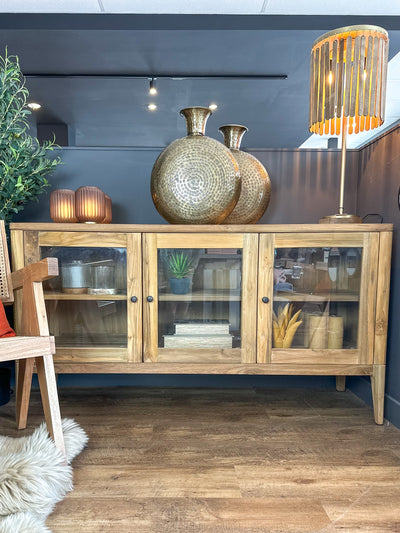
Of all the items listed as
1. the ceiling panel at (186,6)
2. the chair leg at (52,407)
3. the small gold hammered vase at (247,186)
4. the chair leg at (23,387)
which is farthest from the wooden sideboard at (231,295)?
the ceiling panel at (186,6)

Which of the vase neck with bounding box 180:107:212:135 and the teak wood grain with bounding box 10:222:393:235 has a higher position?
the vase neck with bounding box 180:107:212:135

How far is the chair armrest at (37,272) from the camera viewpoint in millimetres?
1042

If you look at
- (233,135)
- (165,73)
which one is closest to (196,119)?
(233,135)

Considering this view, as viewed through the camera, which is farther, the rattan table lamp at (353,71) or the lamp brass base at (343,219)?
the lamp brass base at (343,219)

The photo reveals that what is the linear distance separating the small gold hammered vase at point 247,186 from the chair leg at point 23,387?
0.98 metres

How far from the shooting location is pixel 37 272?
3.58ft

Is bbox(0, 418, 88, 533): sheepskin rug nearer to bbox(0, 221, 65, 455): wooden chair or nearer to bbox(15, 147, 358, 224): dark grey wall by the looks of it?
bbox(0, 221, 65, 455): wooden chair

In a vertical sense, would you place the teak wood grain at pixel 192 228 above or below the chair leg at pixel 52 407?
above

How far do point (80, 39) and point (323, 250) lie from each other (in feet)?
7.24

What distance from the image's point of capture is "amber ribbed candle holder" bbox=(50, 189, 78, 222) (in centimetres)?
153

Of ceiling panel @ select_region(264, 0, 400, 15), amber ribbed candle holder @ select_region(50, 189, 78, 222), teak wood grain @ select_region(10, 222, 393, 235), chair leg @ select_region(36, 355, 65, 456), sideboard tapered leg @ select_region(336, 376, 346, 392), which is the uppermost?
ceiling panel @ select_region(264, 0, 400, 15)

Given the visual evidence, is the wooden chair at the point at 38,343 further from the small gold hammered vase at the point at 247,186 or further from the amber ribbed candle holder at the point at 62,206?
the small gold hammered vase at the point at 247,186

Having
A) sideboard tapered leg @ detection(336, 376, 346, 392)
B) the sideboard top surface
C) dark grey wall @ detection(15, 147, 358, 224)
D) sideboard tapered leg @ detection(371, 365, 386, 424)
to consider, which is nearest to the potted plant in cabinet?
Result: the sideboard top surface

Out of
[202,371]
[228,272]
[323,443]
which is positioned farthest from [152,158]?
[323,443]
